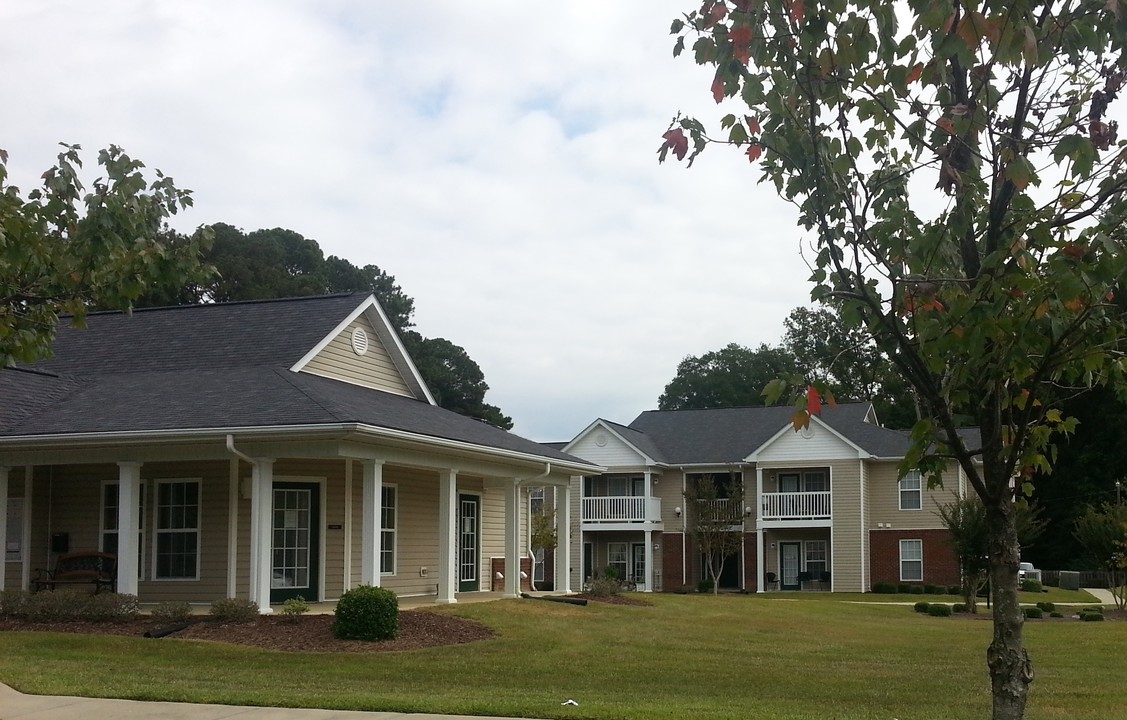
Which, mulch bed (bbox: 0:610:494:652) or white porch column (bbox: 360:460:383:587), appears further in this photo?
white porch column (bbox: 360:460:383:587)

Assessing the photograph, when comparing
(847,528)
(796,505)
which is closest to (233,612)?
(796,505)

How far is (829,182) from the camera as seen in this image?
7035mm

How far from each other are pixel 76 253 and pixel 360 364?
47.7ft

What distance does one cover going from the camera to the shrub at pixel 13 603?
18.2 meters

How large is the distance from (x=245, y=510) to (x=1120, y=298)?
16136 mm

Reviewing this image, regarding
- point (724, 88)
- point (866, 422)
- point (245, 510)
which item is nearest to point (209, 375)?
point (245, 510)

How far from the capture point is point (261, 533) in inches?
730

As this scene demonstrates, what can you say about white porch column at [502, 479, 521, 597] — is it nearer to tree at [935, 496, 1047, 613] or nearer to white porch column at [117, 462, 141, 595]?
white porch column at [117, 462, 141, 595]

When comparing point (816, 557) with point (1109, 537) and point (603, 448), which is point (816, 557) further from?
point (1109, 537)

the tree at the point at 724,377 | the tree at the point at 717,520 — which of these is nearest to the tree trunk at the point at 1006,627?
the tree at the point at 717,520

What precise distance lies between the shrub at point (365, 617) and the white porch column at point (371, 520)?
6.60ft

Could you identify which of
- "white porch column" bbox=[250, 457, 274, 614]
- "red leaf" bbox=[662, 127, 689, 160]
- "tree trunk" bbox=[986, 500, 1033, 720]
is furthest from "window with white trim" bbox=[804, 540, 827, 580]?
"red leaf" bbox=[662, 127, 689, 160]

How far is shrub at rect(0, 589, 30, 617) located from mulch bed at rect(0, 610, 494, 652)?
1.22 feet

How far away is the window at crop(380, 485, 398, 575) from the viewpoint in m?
23.1
